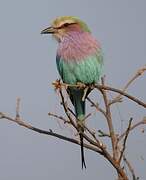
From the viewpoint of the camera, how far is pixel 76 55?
434 centimetres

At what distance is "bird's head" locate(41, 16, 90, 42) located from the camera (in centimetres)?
445

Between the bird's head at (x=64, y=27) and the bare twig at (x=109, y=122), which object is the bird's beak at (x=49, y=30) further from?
the bare twig at (x=109, y=122)

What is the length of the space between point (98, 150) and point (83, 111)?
1.57 m

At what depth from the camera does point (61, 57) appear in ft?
14.2

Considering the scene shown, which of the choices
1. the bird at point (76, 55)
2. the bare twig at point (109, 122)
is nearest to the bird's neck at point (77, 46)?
the bird at point (76, 55)

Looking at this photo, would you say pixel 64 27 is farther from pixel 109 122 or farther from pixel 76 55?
pixel 109 122

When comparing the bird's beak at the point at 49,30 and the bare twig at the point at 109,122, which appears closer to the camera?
the bare twig at the point at 109,122

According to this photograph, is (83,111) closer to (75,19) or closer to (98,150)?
(75,19)

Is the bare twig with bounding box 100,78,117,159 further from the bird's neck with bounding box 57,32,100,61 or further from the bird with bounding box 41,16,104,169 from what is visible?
the bird's neck with bounding box 57,32,100,61

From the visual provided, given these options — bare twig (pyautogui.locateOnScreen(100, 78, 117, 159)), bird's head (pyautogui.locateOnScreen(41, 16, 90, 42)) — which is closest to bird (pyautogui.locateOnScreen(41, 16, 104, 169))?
bird's head (pyautogui.locateOnScreen(41, 16, 90, 42))

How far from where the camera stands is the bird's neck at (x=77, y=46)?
14.2ft

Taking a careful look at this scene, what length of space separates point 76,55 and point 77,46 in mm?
112

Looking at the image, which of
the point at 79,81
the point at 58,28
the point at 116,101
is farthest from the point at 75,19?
the point at 116,101

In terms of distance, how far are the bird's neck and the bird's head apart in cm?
4
